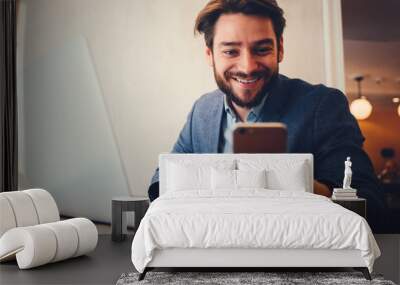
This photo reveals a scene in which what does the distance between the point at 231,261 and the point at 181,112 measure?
Answer: 2.81 m

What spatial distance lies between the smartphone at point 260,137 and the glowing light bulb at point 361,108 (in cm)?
81

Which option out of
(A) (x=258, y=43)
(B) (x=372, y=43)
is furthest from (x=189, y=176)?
(B) (x=372, y=43)

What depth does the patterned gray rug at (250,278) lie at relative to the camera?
4.37m

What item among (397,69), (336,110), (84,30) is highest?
(84,30)

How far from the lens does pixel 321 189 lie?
6781 millimetres

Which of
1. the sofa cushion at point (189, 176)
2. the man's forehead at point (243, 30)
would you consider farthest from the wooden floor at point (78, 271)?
the man's forehead at point (243, 30)

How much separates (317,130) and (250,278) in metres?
2.77

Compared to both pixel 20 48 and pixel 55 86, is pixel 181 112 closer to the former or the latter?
pixel 55 86

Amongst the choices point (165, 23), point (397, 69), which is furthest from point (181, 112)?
point (397, 69)

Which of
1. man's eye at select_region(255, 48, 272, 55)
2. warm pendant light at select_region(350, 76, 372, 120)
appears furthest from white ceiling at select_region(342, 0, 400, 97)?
man's eye at select_region(255, 48, 272, 55)

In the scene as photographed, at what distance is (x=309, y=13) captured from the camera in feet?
22.5

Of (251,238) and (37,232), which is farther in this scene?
(37,232)

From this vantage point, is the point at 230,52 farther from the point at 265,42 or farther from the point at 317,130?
the point at 317,130

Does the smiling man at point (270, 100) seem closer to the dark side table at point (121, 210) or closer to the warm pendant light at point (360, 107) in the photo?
the warm pendant light at point (360, 107)
